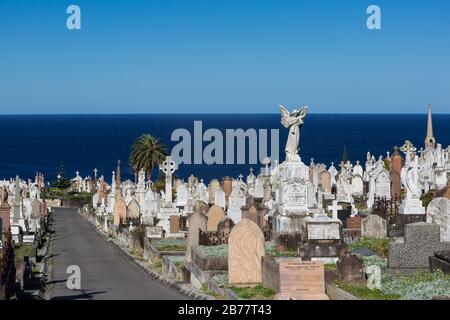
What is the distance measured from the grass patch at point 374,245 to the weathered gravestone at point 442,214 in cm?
142

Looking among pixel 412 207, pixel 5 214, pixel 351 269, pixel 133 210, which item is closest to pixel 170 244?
pixel 5 214

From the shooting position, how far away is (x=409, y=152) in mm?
27297

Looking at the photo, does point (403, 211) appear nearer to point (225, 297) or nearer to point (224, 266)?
point (224, 266)

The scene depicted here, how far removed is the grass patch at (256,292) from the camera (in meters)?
17.6

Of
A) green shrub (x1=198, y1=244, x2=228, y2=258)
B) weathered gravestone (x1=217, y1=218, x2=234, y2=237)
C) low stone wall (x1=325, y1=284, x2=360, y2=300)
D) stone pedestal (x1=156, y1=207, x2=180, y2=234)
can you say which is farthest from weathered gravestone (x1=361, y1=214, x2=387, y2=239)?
stone pedestal (x1=156, y1=207, x2=180, y2=234)

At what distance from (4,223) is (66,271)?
6.64 metres

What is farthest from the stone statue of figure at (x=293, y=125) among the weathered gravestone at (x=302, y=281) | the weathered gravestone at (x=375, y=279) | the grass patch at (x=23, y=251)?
the grass patch at (x=23, y=251)

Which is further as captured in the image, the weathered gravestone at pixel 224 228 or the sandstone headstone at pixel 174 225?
the sandstone headstone at pixel 174 225

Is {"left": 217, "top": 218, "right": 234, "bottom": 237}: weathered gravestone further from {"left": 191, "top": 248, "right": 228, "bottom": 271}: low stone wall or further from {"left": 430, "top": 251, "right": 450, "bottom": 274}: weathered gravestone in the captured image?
{"left": 430, "top": 251, "right": 450, "bottom": 274}: weathered gravestone

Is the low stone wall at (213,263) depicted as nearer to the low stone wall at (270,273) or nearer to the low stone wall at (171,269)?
the low stone wall at (171,269)

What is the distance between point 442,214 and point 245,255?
18.5 ft

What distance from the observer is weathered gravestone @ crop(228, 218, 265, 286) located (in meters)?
19.5

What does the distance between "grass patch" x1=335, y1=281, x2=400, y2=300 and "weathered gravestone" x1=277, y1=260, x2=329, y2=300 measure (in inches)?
28.9
